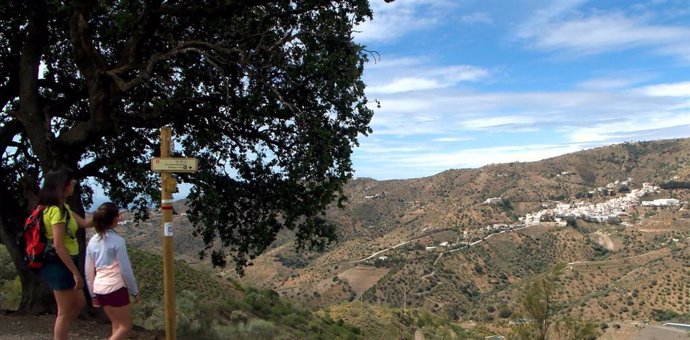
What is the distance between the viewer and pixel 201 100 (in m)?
8.59

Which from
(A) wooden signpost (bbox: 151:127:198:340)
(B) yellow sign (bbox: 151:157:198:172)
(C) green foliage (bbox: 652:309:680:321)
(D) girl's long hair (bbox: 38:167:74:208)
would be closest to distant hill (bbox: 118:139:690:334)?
(C) green foliage (bbox: 652:309:680:321)

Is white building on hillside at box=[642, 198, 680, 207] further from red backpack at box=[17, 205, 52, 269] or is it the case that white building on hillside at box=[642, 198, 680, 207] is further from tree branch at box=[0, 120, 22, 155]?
red backpack at box=[17, 205, 52, 269]

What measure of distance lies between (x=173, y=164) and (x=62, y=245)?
1.37 metres

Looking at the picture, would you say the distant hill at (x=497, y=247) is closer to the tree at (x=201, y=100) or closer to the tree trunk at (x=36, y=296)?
the tree at (x=201, y=100)

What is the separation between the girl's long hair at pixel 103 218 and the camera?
5.23 meters

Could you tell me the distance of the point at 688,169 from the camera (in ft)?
294

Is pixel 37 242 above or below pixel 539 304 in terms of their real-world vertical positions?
above

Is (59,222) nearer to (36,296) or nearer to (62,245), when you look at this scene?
(62,245)

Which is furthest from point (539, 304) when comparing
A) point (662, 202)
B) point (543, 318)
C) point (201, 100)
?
point (662, 202)

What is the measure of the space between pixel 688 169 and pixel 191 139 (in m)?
100

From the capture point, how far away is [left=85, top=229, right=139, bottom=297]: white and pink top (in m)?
5.25

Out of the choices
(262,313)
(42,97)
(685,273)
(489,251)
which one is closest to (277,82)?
(42,97)

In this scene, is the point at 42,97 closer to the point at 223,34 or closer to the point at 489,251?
the point at 223,34

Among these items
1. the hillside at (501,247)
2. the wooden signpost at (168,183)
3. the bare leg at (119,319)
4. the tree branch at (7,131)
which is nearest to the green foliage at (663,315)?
the hillside at (501,247)
